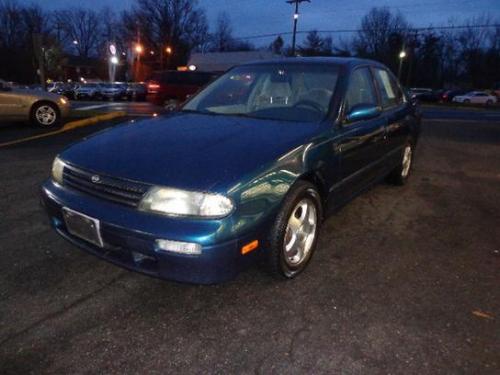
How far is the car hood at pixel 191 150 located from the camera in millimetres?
2199

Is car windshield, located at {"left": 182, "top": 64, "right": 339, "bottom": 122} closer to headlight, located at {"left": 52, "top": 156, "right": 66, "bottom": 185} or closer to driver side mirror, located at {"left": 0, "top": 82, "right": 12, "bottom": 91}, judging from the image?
headlight, located at {"left": 52, "top": 156, "right": 66, "bottom": 185}

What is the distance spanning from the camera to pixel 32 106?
29.1ft

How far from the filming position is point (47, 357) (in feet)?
6.53

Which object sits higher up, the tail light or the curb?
the tail light

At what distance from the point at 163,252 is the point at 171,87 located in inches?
531

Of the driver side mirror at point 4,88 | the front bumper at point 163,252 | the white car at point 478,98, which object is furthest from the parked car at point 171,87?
the white car at point 478,98

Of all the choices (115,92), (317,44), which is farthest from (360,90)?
Result: (317,44)

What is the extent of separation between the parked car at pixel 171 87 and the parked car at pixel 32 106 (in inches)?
217

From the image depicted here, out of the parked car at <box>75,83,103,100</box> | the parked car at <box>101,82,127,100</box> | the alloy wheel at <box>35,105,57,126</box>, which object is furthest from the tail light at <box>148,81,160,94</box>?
the parked car at <box>75,83,103,100</box>

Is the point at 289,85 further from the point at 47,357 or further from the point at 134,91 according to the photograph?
the point at 134,91

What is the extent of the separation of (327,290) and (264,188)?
2.91 feet

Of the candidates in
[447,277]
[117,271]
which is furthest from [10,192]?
[447,277]

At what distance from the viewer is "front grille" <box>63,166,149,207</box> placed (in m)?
2.20

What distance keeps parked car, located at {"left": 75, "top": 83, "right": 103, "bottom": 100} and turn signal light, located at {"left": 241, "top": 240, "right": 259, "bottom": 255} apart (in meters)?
29.3
